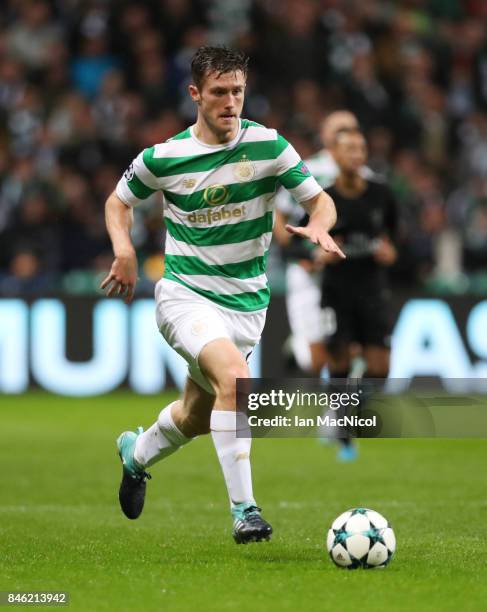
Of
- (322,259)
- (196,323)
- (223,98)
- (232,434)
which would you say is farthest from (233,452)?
(322,259)

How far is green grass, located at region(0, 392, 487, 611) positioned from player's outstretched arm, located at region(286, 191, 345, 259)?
4.42 ft

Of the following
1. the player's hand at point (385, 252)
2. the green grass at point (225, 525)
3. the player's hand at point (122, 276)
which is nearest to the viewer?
the green grass at point (225, 525)

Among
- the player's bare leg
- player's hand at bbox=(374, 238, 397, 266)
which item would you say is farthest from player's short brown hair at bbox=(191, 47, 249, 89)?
player's hand at bbox=(374, 238, 397, 266)

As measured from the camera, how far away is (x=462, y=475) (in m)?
9.68

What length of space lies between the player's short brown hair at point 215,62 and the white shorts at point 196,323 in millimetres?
985

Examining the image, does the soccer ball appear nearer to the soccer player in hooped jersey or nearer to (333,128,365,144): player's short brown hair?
the soccer player in hooped jersey

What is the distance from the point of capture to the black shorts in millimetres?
10633

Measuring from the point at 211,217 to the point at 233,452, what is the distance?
1.11 meters

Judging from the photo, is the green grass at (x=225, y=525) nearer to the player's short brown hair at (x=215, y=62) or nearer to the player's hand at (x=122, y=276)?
the player's hand at (x=122, y=276)

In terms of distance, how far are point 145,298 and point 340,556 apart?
9638 mm

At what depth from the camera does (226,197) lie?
6.43m

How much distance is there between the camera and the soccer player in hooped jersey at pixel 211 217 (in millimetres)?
6322

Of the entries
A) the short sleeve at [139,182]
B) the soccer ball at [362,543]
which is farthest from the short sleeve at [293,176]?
the soccer ball at [362,543]

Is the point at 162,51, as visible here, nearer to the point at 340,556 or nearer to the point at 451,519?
the point at 451,519
